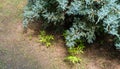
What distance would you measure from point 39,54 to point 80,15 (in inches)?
31.2

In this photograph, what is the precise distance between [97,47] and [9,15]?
5.04 ft

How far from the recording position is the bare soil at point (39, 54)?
368 cm

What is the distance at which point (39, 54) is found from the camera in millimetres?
3840

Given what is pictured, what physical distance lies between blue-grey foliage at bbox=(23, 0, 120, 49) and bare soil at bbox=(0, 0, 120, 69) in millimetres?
200

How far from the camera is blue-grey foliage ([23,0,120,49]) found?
3.36 m

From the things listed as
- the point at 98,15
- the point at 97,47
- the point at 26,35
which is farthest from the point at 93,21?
the point at 26,35

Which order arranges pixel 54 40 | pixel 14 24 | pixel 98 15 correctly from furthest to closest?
pixel 14 24 → pixel 54 40 → pixel 98 15

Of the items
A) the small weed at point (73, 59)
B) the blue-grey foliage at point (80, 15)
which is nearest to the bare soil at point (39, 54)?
the small weed at point (73, 59)

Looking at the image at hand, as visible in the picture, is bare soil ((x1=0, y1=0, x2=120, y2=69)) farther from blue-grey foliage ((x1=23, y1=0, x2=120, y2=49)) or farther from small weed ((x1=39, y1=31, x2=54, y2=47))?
Result: blue-grey foliage ((x1=23, y1=0, x2=120, y2=49))

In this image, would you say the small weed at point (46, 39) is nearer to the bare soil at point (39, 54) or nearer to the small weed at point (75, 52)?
the bare soil at point (39, 54)

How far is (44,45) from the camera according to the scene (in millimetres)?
3951

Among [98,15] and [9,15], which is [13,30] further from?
[98,15]

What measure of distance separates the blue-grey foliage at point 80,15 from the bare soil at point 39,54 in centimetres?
20

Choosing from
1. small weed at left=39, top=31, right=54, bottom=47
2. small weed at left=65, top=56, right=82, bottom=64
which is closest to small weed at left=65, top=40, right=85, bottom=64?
small weed at left=65, top=56, right=82, bottom=64
